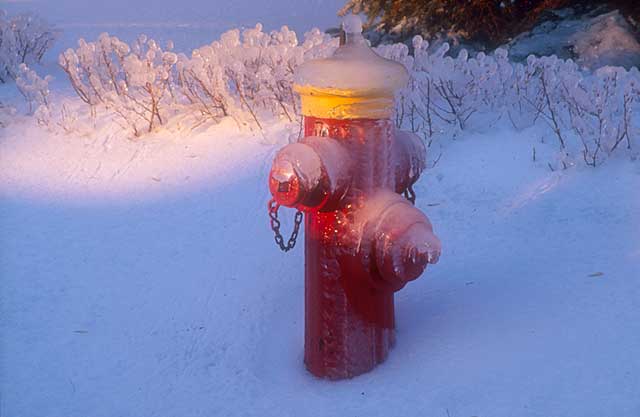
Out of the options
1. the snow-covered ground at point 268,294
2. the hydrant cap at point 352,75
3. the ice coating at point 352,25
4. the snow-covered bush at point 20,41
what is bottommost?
the snow-covered ground at point 268,294

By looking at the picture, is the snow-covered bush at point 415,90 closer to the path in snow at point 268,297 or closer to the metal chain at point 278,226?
the path in snow at point 268,297

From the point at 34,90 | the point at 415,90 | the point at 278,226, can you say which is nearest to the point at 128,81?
the point at 34,90

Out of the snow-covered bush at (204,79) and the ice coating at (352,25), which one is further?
the snow-covered bush at (204,79)

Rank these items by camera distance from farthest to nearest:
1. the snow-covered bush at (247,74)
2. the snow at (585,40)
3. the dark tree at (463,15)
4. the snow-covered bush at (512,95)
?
the dark tree at (463,15) < the snow at (585,40) < the snow-covered bush at (247,74) < the snow-covered bush at (512,95)

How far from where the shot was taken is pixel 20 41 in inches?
263

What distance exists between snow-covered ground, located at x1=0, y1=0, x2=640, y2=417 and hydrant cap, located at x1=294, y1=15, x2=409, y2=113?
1.06 metres

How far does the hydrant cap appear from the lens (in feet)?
7.93

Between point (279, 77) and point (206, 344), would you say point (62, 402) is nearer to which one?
point (206, 344)

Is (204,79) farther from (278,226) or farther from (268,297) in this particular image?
(278,226)

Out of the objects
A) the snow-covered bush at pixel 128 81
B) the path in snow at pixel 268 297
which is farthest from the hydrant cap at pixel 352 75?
the snow-covered bush at pixel 128 81

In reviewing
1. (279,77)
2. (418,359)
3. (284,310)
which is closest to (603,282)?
(418,359)

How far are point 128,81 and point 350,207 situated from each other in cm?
366

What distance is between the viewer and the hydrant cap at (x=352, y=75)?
7.93 feet

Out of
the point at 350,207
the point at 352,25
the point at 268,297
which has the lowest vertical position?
the point at 268,297
